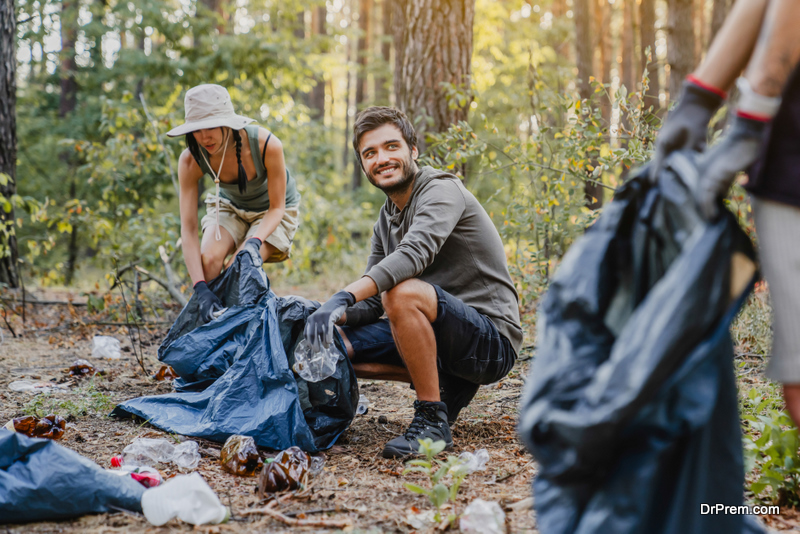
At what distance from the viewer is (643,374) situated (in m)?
1.10

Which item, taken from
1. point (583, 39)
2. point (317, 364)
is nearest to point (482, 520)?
point (317, 364)

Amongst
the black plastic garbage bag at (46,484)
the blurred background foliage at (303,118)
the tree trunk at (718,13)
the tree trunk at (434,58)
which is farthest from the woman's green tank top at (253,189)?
the tree trunk at (718,13)

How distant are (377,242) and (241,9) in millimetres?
8722

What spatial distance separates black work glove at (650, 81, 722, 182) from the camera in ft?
4.23

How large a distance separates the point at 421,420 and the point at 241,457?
734mm

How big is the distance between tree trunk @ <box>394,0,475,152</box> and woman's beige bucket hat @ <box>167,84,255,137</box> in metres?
1.77

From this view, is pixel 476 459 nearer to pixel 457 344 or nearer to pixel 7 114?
pixel 457 344

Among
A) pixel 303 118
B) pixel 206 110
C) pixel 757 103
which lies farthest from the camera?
pixel 303 118

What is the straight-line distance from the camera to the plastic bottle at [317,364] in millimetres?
2592

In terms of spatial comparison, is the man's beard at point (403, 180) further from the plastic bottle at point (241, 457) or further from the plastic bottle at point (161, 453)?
the plastic bottle at point (161, 453)

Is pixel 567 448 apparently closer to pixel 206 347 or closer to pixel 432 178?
pixel 432 178

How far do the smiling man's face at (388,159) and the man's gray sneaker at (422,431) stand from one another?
992 millimetres

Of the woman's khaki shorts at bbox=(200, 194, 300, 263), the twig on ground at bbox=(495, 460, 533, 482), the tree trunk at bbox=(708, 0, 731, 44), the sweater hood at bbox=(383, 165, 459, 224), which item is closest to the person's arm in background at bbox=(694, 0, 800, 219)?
the twig on ground at bbox=(495, 460, 533, 482)

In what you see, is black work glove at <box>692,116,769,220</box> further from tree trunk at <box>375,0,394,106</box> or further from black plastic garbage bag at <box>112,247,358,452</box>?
tree trunk at <box>375,0,394,106</box>
